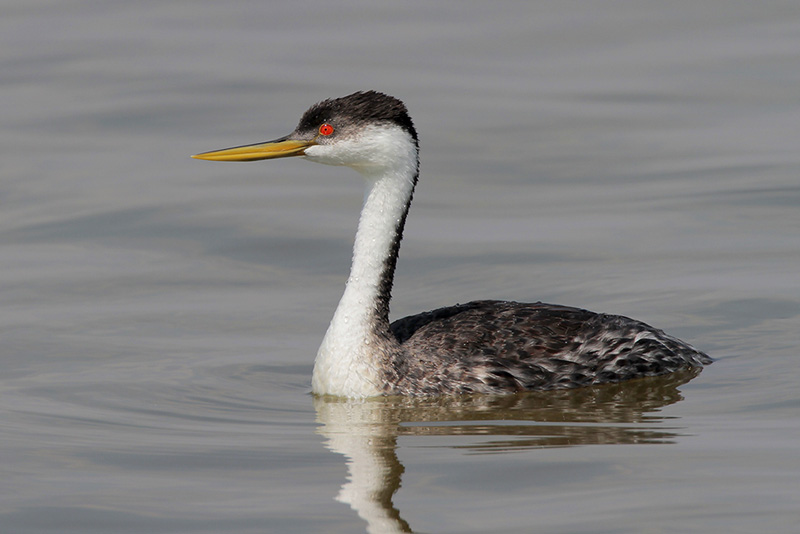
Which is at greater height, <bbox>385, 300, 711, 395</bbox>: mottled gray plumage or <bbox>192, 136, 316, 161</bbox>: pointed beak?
<bbox>192, 136, 316, 161</bbox>: pointed beak

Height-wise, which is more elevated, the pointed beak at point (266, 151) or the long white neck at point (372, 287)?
the pointed beak at point (266, 151)

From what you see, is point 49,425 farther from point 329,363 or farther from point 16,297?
point 16,297

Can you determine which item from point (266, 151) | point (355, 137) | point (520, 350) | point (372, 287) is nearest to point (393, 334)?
point (372, 287)

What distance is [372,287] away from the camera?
10039 mm

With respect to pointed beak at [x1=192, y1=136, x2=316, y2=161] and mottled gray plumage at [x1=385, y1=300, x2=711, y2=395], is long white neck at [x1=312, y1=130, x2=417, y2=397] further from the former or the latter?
pointed beak at [x1=192, y1=136, x2=316, y2=161]

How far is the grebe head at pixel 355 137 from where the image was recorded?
9.92 m

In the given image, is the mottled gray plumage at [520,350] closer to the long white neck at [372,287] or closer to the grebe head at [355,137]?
the long white neck at [372,287]

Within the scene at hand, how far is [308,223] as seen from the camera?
1409 cm

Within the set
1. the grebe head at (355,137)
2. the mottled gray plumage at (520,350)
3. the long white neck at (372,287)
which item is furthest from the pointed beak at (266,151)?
the mottled gray plumage at (520,350)

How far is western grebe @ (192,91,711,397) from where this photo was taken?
9.85 m

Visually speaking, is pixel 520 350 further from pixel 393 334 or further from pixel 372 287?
pixel 372 287

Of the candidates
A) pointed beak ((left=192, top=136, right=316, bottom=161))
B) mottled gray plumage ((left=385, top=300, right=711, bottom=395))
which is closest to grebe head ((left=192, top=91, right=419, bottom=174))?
pointed beak ((left=192, top=136, right=316, bottom=161))

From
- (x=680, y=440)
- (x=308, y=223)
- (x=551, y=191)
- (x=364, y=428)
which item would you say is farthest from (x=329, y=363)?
(x=551, y=191)

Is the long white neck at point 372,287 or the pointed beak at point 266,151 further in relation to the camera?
the pointed beak at point 266,151
